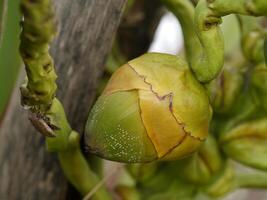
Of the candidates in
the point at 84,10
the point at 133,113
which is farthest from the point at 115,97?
the point at 84,10

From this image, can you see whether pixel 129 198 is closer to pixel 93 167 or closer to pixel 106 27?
pixel 93 167

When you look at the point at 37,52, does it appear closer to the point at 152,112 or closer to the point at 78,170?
the point at 152,112

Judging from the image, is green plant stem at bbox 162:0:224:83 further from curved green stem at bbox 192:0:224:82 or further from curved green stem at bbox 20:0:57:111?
curved green stem at bbox 20:0:57:111

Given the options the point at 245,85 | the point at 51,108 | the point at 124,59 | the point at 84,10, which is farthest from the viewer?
the point at 124,59

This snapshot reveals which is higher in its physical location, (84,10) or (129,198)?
(84,10)

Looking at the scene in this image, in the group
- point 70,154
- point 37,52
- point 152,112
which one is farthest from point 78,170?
point 37,52

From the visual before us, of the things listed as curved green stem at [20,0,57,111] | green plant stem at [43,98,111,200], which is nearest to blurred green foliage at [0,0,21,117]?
green plant stem at [43,98,111,200]
